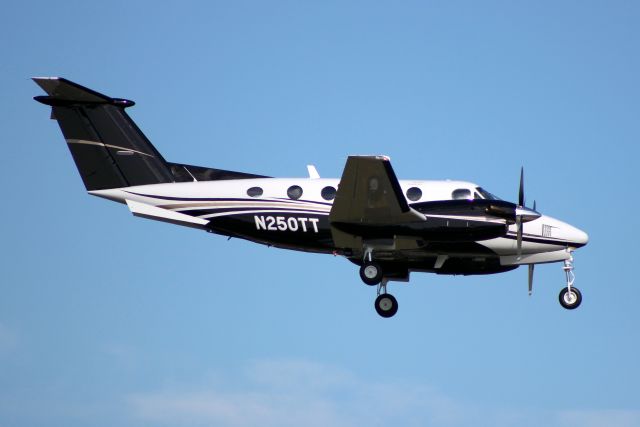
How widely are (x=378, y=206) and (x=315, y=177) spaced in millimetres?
3111

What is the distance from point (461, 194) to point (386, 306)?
3783 millimetres

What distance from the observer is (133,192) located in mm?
26625

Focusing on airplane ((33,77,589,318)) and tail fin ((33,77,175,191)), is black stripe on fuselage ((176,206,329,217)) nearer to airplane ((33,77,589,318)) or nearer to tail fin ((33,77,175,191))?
airplane ((33,77,589,318))

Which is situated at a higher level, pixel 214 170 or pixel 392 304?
pixel 214 170

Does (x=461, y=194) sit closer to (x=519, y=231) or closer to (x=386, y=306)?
(x=519, y=231)

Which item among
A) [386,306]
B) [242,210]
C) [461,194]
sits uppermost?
[461,194]

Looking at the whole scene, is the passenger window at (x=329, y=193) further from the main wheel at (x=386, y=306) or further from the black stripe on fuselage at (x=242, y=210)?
the main wheel at (x=386, y=306)

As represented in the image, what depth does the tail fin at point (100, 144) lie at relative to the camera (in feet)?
87.9

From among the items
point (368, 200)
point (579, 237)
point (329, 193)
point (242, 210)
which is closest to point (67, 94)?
point (242, 210)

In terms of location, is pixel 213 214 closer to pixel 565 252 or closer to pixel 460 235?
pixel 460 235

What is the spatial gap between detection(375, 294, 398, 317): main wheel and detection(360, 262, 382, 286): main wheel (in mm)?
1748

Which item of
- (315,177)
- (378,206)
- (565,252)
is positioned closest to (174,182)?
(315,177)

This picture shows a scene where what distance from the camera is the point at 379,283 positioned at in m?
26.2

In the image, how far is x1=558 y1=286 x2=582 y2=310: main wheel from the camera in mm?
26438
